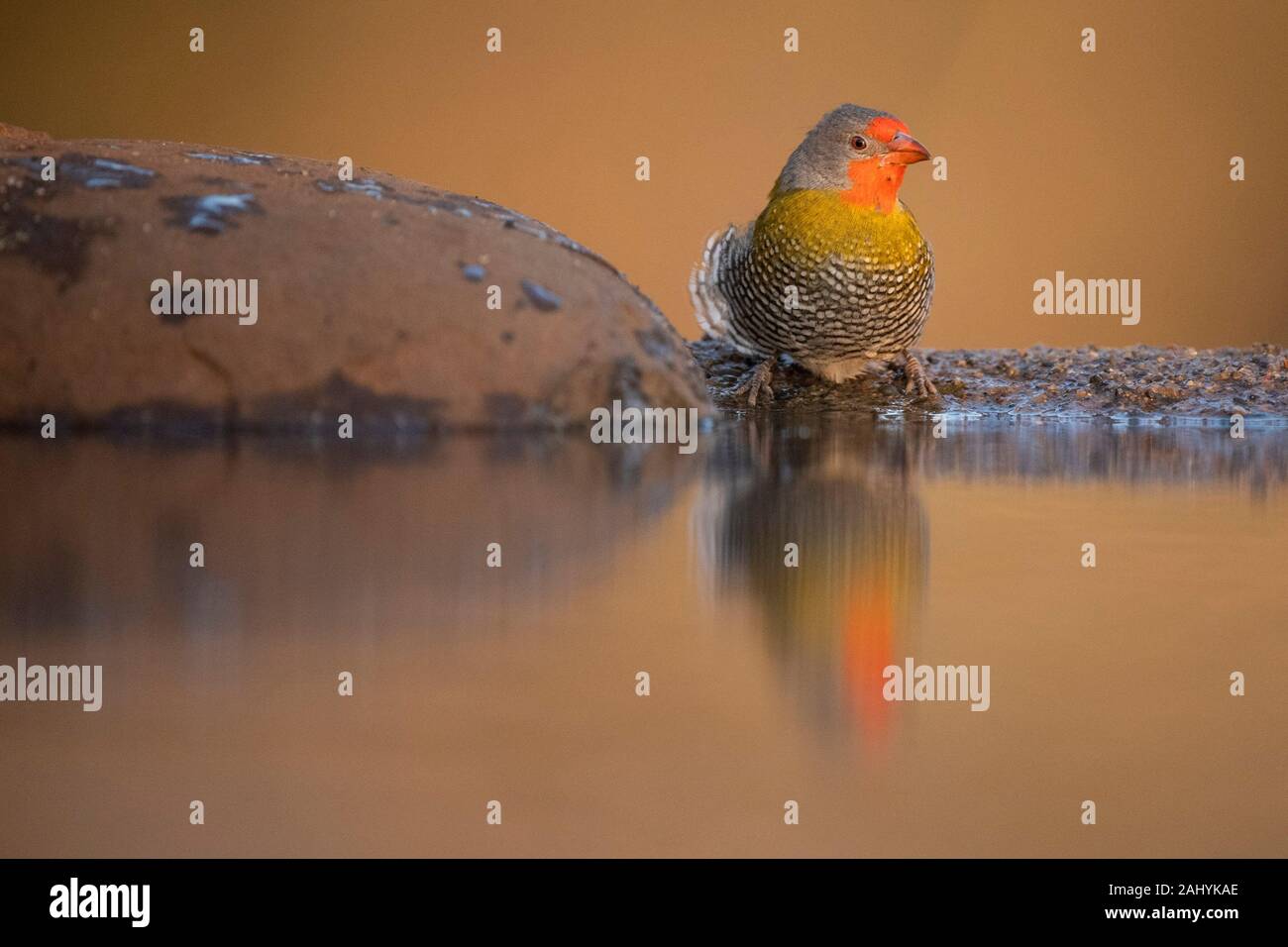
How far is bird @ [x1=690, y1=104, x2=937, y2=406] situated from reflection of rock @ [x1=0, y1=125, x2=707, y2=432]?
45 cm

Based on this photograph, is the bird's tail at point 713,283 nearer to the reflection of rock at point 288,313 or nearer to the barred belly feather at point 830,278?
the barred belly feather at point 830,278

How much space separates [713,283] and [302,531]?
90.5 inches

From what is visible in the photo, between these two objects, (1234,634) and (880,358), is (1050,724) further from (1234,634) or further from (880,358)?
(880,358)

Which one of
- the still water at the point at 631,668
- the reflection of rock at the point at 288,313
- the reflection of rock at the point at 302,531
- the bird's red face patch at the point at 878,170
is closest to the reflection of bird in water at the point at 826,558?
the still water at the point at 631,668

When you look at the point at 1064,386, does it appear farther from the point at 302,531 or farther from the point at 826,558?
the point at 302,531

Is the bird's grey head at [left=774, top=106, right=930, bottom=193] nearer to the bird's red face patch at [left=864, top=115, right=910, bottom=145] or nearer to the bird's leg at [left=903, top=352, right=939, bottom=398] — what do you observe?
the bird's red face patch at [left=864, top=115, right=910, bottom=145]

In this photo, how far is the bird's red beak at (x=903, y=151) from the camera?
3.42 meters

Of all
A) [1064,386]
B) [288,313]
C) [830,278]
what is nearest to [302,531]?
[288,313]

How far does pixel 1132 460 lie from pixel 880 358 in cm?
120

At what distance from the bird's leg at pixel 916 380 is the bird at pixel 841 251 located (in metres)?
0.14

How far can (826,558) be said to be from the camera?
60.0 inches

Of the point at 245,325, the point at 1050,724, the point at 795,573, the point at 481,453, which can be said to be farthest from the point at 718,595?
the point at 245,325

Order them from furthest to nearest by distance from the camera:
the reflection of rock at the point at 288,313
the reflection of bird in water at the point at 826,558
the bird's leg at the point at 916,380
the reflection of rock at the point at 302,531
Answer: the bird's leg at the point at 916,380 < the reflection of rock at the point at 288,313 < the reflection of rock at the point at 302,531 < the reflection of bird in water at the point at 826,558

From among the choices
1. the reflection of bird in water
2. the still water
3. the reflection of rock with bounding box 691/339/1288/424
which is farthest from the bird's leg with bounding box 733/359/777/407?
the still water
